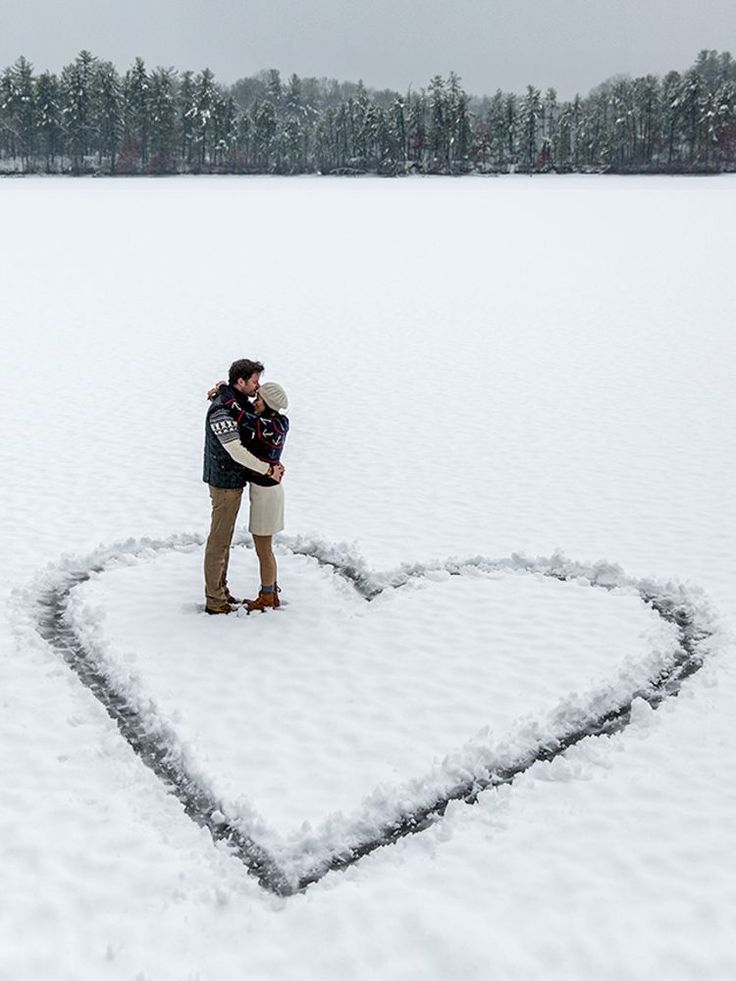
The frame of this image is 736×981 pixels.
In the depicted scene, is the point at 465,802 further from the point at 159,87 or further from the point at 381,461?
the point at 159,87

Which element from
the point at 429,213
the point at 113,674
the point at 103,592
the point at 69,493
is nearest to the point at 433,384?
the point at 69,493

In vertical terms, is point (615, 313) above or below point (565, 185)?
below

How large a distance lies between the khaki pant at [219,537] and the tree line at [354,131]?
110 metres

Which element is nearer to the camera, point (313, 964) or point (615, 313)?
point (313, 964)

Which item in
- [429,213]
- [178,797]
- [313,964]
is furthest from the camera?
[429,213]

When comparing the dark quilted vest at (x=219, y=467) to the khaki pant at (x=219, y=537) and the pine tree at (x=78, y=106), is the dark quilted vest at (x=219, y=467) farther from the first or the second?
the pine tree at (x=78, y=106)

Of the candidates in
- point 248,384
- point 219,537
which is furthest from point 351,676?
point 248,384

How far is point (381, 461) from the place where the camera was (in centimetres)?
1492

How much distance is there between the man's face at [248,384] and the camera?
837cm

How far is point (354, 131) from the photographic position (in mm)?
129750

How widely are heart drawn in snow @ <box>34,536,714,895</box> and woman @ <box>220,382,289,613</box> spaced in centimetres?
69

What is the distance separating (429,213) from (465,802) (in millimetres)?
57936

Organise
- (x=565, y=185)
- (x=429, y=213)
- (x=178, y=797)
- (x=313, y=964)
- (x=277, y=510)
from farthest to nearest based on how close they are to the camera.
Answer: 1. (x=565, y=185)
2. (x=429, y=213)
3. (x=277, y=510)
4. (x=178, y=797)
5. (x=313, y=964)

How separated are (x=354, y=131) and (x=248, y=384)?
130 meters
